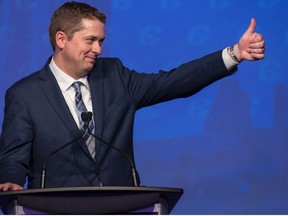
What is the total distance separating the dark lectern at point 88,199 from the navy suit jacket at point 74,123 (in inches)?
19.5

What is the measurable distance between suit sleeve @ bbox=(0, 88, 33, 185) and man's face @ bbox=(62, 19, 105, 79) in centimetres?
24

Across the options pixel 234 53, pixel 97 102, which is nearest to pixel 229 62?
pixel 234 53

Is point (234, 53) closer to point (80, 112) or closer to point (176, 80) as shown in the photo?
point (176, 80)

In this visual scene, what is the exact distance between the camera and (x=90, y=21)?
8.46 ft

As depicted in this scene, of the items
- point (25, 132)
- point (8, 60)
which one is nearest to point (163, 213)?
point (25, 132)

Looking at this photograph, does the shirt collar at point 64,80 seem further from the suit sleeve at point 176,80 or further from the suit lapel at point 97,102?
the suit sleeve at point 176,80

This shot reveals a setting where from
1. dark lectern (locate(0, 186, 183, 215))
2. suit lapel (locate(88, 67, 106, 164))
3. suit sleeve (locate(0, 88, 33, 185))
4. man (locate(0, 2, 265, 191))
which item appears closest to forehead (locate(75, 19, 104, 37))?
man (locate(0, 2, 265, 191))

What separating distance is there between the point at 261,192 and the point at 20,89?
5.23 feet

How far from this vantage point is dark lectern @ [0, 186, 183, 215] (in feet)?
5.78

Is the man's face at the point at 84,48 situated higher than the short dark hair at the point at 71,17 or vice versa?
the short dark hair at the point at 71,17

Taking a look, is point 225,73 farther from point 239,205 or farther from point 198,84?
point 239,205

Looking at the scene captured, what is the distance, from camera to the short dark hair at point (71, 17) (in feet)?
8.50

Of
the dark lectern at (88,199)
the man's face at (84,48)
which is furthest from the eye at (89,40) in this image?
the dark lectern at (88,199)

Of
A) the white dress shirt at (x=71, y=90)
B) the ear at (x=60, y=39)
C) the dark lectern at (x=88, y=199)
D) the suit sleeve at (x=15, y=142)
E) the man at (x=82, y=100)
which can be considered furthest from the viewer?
the ear at (x=60, y=39)
